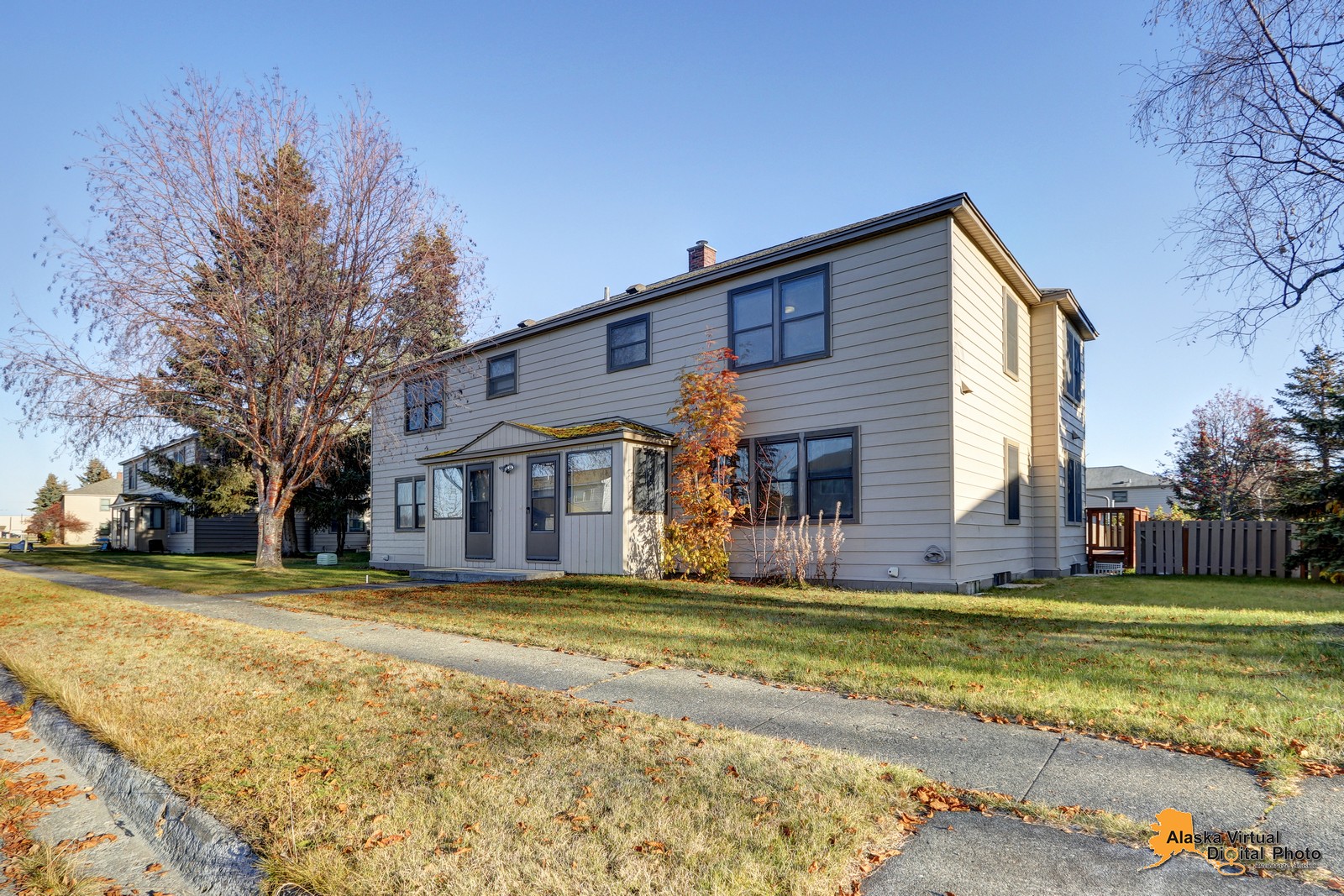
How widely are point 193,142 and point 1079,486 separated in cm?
1989

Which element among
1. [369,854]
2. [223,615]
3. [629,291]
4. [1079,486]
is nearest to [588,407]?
[629,291]

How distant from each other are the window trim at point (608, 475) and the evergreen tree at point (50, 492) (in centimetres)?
7197

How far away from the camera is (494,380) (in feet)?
57.0

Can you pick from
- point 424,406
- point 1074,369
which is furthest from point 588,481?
point 1074,369

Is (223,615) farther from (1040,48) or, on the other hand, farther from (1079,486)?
(1079,486)

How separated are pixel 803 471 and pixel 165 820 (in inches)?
384

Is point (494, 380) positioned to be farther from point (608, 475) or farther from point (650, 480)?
point (650, 480)

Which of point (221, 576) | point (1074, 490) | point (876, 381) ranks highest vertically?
point (876, 381)

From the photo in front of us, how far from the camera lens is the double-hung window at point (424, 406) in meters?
18.0

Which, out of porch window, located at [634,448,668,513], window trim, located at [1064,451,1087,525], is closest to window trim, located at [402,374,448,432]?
porch window, located at [634,448,668,513]

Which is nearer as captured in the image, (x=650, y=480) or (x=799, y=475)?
(x=799, y=475)

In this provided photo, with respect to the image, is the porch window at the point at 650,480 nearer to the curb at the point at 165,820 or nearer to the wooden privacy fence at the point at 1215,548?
the curb at the point at 165,820

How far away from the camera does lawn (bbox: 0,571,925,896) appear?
2410 millimetres

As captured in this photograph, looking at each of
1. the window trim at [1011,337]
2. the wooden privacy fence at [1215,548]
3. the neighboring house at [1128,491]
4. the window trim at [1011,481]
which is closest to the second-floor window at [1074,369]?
the window trim at [1011,337]
